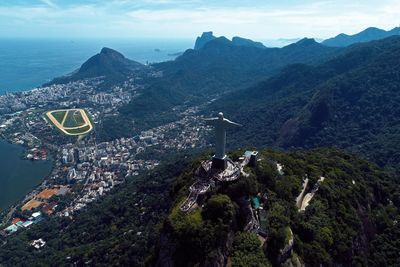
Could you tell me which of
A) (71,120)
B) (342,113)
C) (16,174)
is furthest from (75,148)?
(342,113)

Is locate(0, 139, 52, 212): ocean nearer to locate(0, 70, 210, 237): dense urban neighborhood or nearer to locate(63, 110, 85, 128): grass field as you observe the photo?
locate(0, 70, 210, 237): dense urban neighborhood

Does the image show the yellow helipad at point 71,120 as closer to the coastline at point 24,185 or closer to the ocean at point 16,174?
the coastline at point 24,185

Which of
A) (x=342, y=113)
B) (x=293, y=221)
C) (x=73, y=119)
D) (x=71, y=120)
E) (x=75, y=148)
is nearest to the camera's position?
(x=293, y=221)

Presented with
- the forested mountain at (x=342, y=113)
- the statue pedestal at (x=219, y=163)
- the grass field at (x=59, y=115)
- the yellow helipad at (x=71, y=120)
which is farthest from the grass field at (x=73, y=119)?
the statue pedestal at (x=219, y=163)

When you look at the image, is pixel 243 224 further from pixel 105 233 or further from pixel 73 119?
pixel 73 119

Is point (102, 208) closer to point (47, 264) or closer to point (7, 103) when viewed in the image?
point (47, 264)

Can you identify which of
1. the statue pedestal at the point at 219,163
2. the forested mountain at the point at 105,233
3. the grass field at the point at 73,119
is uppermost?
the statue pedestal at the point at 219,163
